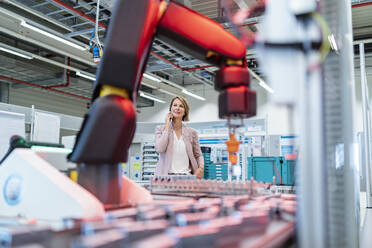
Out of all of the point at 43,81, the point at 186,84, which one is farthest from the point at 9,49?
the point at 186,84

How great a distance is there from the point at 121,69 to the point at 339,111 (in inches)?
18.9

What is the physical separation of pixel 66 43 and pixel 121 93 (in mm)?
5263

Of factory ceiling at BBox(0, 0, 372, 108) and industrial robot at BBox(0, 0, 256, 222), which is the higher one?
factory ceiling at BBox(0, 0, 372, 108)

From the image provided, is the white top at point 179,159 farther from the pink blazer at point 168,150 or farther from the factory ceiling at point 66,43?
the factory ceiling at point 66,43

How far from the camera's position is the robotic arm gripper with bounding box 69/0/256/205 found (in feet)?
2.60

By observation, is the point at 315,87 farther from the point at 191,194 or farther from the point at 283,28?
the point at 191,194

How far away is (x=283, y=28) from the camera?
540 mm

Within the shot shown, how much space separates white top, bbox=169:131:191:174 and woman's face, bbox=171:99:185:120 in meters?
0.19

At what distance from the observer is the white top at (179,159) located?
240 centimetres

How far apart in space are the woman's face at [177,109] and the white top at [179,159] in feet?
0.63

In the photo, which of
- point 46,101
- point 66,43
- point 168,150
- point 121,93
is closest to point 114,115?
point 121,93

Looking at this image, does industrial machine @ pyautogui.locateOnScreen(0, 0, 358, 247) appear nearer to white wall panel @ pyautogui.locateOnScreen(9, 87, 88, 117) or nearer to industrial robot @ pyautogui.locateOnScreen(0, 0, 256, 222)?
industrial robot @ pyautogui.locateOnScreen(0, 0, 256, 222)

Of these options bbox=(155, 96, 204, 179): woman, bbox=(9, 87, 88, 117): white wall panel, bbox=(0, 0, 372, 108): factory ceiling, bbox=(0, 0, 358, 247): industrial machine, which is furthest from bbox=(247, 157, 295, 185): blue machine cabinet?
bbox=(9, 87, 88, 117): white wall panel

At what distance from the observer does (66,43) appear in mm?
5625
